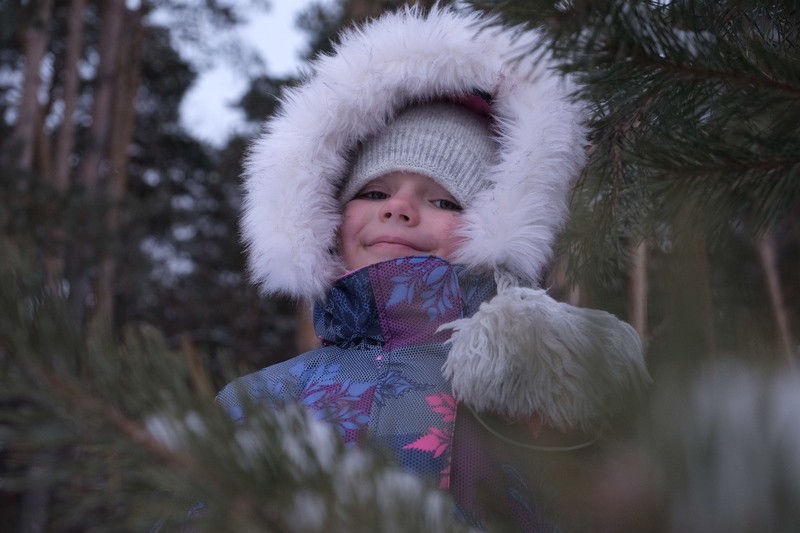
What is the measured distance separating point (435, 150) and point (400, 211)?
21 centimetres

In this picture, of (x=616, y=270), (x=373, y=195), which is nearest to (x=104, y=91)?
(x=373, y=195)

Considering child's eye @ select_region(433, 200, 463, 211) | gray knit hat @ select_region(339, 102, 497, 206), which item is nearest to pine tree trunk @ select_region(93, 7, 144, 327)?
gray knit hat @ select_region(339, 102, 497, 206)

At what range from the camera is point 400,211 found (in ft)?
6.81

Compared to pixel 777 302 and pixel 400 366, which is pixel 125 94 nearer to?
pixel 400 366

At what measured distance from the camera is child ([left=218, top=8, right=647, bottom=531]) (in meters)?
1.53

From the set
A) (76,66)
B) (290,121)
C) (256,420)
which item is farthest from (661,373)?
(76,66)

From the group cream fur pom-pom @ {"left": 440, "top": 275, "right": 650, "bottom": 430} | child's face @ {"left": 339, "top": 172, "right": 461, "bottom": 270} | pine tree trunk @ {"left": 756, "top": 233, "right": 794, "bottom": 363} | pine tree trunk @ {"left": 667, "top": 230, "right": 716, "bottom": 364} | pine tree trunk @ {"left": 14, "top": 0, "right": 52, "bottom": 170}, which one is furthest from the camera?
pine tree trunk @ {"left": 14, "top": 0, "right": 52, "bottom": 170}

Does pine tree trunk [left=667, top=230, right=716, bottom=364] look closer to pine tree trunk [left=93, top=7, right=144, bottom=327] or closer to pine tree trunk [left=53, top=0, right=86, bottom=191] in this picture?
pine tree trunk [left=53, top=0, right=86, bottom=191]

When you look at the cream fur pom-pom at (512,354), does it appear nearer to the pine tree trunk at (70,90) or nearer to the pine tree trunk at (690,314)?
the pine tree trunk at (690,314)

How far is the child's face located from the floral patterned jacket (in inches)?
4.3

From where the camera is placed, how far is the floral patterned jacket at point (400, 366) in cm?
160

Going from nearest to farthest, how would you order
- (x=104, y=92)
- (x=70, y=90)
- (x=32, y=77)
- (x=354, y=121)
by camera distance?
(x=354, y=121) < (x=32, y=77) < (x=70, y=90) < (x=104, y=92)

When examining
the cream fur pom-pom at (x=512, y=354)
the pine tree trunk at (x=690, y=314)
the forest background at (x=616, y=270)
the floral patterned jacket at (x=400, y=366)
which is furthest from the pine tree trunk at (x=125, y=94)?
the pine tree trunk at (x=690, y=314)

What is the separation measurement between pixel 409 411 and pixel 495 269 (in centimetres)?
41
